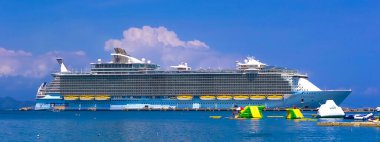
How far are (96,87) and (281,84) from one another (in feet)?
119

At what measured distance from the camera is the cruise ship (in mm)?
146875

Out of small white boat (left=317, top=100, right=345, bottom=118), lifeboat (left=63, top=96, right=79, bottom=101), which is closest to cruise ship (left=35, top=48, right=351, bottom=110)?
lifeboat (left=63, top=96, right=79, bottom=101)

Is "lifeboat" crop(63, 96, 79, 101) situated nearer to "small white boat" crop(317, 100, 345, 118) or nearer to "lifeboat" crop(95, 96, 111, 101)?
"lifeboat" crop(95, 96, 111, 101)

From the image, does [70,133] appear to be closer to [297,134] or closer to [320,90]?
[297,134]

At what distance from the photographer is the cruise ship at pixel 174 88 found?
14688 centimetres

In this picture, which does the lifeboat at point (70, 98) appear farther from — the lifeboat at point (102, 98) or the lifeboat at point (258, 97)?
the lifeboat at point (258, 97)

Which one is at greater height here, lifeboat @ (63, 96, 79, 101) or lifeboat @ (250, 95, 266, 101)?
lifeboat @ (63, 96, 79, 101)

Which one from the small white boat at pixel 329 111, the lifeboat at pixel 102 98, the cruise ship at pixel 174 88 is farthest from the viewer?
the lifeboat at pixel 102 98

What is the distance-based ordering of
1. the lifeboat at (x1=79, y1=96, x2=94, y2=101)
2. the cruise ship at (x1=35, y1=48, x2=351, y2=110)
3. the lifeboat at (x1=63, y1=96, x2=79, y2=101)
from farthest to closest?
the lifeboat at (x1=63, y1=96, x2=79, y2=101), the lifeboat at (x1=79, y1=96, x2=94, y2=101), the cruise ship at (x1=35, y1=48, x2=351, y2=110)

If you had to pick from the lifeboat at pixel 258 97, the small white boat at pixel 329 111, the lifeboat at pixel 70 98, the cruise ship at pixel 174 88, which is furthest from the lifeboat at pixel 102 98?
the small white boat at pixel 329 111

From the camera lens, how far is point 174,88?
151875 millimetres

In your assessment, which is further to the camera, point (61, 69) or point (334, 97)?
point (61, 69)

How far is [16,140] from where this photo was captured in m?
63.6

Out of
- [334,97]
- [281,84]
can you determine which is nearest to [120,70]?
[281,84]
